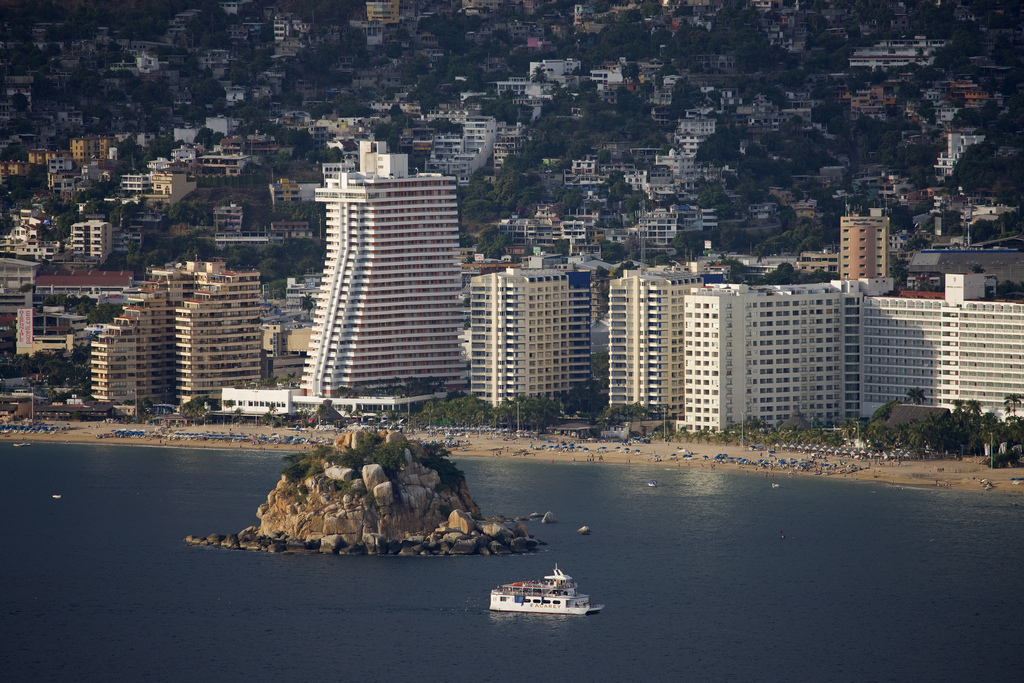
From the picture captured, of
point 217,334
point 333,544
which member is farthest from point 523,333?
point 333,544

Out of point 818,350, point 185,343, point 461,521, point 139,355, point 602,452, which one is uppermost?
point 185,343

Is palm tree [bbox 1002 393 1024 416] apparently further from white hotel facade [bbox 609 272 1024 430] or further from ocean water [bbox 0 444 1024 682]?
ocean water [bbox 0 444 1024 682]

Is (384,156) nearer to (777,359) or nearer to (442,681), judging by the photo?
(777,359)

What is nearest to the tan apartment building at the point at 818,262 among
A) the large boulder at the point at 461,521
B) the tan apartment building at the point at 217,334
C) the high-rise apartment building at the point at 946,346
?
the high-rise apartment building at the point at 946,346

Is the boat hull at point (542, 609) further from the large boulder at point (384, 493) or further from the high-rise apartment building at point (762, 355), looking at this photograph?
the high-rise apartment building at point (762, 355)

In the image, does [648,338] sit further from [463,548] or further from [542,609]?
[542,609]

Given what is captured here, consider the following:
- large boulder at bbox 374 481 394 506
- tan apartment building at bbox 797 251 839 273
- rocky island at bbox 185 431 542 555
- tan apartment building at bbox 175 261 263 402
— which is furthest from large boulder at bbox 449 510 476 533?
tan apartment building at bbox 797 251 839 273

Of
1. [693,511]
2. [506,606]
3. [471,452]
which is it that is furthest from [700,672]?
[471,452]
